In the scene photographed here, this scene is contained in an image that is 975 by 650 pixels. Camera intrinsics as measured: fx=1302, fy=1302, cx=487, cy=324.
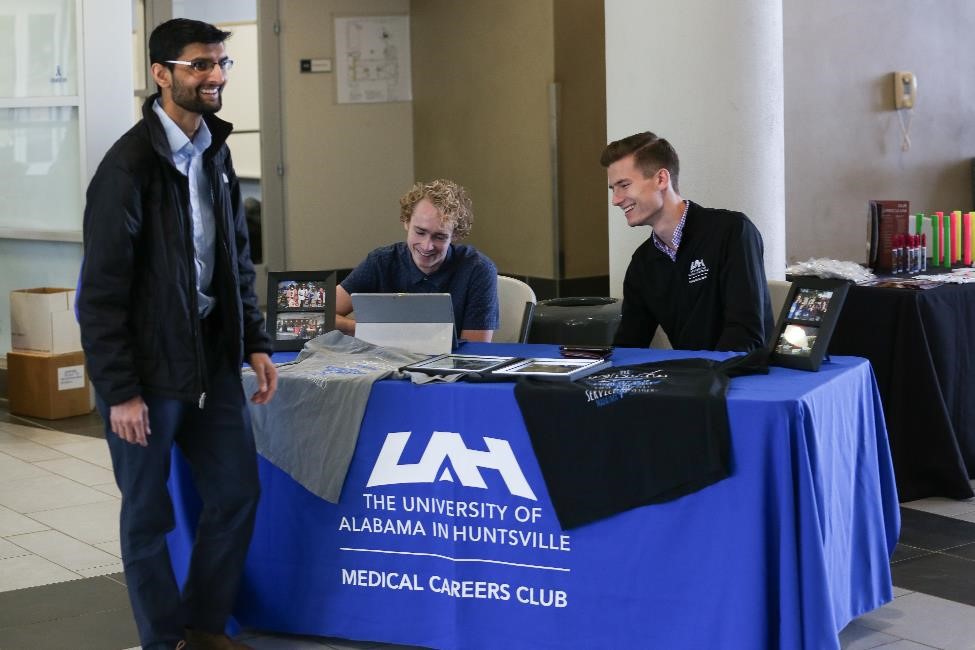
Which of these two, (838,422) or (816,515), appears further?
(838,422)

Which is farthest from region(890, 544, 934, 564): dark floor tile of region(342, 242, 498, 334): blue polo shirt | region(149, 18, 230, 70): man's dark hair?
region(149, 18, 230, 70): man's dark hair

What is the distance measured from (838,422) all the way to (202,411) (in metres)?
1.44

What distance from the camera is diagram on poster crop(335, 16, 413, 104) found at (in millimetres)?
9820

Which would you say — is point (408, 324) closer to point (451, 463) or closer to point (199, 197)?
point (451, 463)

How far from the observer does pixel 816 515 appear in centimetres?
262

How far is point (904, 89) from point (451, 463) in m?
4.68

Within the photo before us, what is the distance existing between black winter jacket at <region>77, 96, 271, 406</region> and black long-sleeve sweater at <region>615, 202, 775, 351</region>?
56.4 inches

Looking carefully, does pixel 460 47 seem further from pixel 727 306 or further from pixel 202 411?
pixel 202 411

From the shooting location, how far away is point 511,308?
14.2 feet

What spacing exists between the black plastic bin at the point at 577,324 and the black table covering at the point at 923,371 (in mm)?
856

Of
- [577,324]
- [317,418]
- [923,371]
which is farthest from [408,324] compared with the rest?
[923,371]

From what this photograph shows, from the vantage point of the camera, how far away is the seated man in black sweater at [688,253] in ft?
11.8

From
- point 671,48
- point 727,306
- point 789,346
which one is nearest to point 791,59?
point 671,48

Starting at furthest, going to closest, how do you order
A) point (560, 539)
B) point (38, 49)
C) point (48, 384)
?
point (38, 49)
point (48, 384)
point (560, 539)
